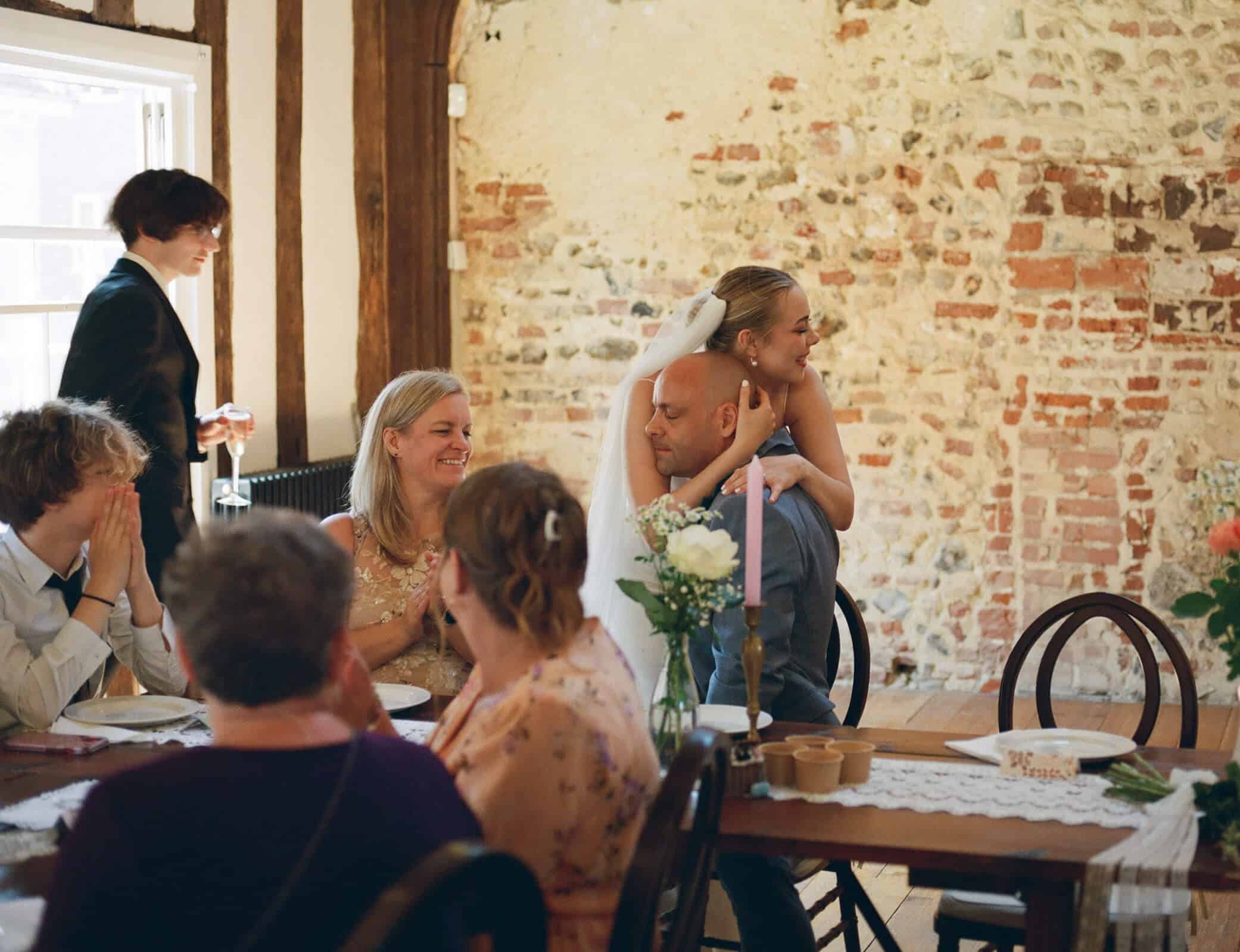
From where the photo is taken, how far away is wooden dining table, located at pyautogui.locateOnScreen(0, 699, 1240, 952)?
1.90 meters

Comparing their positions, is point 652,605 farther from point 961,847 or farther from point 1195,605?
point 1195,605

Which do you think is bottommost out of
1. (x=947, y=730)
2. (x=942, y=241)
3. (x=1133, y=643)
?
(x=947, y=730)

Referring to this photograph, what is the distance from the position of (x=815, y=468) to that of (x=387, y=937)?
6.48 feet

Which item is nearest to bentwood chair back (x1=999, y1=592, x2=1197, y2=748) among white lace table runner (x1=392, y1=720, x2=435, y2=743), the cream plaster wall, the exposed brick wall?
white lace table runner (x1=392, y1=720, x2=435, y2=743)

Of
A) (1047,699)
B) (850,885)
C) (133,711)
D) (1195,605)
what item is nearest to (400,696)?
(133,711)

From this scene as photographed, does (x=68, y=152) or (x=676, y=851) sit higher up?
(x=68, y=152)

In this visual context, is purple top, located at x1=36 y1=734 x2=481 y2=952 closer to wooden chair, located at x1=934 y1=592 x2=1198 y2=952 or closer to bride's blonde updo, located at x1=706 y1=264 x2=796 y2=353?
wooden chair, located at x1=934 y1=592 x2=1198 y2=952

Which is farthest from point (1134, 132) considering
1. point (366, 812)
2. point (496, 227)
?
point (366, 812)

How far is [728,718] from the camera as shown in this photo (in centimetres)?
247

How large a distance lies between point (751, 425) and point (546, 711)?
1.44 meters

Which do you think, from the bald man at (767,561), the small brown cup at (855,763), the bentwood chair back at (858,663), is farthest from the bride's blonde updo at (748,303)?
the small brown cup at (855,763)

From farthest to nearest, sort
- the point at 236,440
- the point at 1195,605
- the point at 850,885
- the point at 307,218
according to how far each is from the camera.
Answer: the point at 307,218 < the point at 236,440 < the point at 850,885 < the point at 1195,605

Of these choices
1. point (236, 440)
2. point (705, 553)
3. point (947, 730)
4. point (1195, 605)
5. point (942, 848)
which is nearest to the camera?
point (942, 848)

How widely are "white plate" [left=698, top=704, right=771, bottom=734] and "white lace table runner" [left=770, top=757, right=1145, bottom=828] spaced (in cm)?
19
